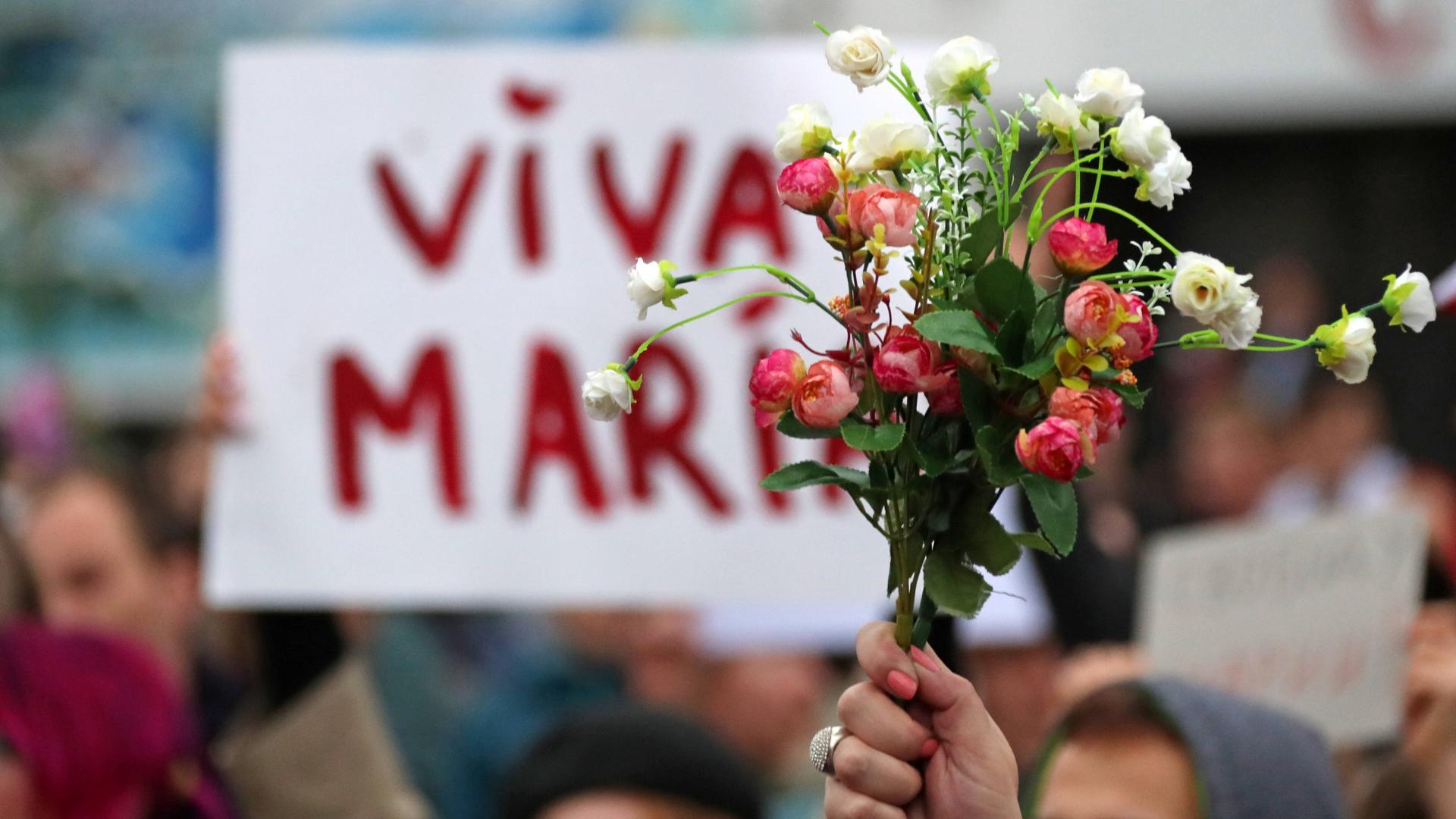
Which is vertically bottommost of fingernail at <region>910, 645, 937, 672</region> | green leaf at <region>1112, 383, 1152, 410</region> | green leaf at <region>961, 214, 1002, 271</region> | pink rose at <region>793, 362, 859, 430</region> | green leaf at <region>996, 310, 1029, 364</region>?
fingernail at <region>910, 645, 937, 672</region>

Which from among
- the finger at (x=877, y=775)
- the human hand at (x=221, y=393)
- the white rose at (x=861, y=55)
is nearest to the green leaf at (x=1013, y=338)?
the white rose at (x=861, y=55)

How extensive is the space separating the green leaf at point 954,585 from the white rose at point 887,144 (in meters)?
0.29

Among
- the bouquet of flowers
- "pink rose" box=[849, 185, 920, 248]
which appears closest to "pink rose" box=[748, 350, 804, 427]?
the bouquet of flowers

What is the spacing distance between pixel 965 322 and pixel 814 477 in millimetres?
167

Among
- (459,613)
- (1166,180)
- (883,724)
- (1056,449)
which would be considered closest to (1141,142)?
(1166,180)

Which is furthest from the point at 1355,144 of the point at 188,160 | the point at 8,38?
the point at 8,38

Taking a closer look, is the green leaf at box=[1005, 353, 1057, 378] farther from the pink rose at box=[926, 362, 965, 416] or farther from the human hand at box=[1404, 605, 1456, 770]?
the human hand at box=[1404, 605, 1456, 770]

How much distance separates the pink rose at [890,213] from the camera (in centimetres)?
125

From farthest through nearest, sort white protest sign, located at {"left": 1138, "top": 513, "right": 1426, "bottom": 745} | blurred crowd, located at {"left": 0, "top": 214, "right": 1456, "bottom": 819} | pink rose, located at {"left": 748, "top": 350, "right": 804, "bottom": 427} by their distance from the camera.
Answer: white protest sign, located at {"left": 1138, "top": 513, "right": 1426, "bottom": 745} → blurred crowd, located at {"left": 0, "top": 214, "right": 1456, "bottom": 819} → pink rose, located at {"left": 748, "top": 350, "right": 804, "bottom": 427}

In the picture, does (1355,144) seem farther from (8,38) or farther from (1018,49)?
(8,38)

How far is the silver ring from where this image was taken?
4.47 feet

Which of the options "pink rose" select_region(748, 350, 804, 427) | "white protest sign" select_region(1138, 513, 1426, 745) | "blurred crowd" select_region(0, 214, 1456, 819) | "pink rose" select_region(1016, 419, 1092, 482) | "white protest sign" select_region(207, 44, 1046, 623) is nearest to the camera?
"pink rose" select_region(1016, 419, 1092, 482)

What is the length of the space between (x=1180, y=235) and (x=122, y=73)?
16.3 ft

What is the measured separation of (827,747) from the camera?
4.50 ft
